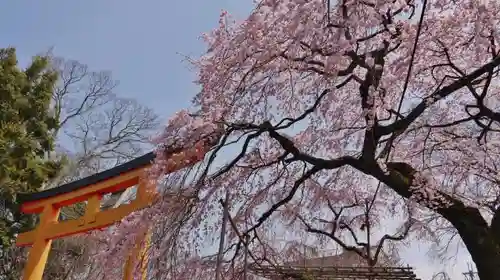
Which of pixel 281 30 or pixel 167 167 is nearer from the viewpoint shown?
pixel 281 30

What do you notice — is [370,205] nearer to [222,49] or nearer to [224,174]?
[224,174]

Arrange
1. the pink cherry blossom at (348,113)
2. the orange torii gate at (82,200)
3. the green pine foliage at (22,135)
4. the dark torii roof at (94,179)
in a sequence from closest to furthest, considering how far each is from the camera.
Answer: the pink cherry blossom at (348,113), the dark torii roof at (94,179), the orange torii gate at (82,200), the green pine foliage at (22,135)

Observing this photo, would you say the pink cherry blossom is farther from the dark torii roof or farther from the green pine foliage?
the green pine foliage

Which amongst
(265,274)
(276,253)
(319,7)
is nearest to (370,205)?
(276,253)

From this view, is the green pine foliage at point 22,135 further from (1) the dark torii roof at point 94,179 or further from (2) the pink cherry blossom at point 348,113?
(2) the pink cherry blossom at point 348,113

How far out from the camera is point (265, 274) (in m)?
4.75

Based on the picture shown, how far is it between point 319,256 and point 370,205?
3.33 feet

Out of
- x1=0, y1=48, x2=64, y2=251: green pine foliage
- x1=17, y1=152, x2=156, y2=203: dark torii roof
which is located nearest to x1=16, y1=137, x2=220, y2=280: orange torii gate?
x1=17, y1=152, x2=156, y2=203: dark torii roof

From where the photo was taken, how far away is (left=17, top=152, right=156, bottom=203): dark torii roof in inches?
262

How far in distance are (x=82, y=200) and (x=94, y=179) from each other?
0.81 meters

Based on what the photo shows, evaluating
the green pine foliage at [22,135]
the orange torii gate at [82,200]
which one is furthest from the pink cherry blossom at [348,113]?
the green pine foliage at [22,135]

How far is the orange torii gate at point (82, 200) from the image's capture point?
266 inches

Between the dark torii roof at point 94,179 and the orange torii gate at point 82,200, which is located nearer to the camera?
the dark torii roof at point 94,179

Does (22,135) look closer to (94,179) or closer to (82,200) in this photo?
(82,200)
